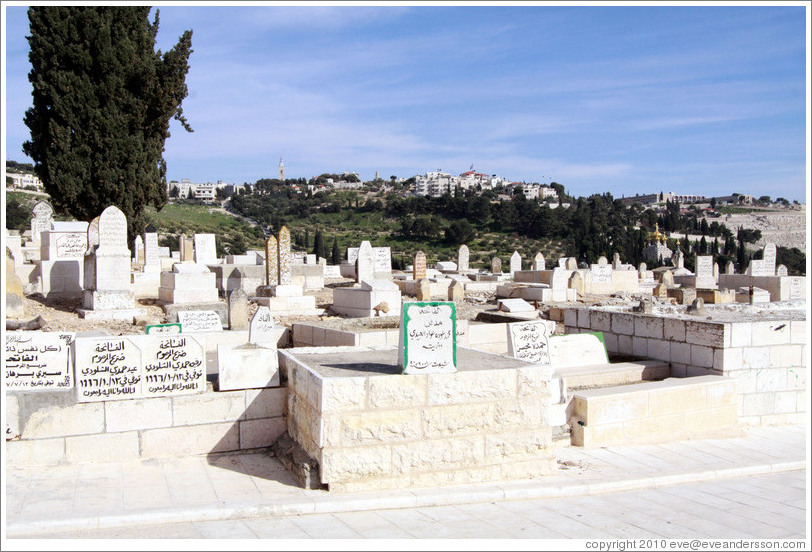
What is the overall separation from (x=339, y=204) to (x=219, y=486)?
307ft

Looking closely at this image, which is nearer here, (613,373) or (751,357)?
(613,373)

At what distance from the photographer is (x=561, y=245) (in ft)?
253

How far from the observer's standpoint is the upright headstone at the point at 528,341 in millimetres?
7930

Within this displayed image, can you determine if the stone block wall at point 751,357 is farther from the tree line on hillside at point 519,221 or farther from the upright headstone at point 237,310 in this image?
the tree line on hillside at point 519,221

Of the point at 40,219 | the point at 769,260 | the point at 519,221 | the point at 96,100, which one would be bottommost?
the point at 769,260

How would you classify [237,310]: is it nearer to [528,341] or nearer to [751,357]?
[528,341]

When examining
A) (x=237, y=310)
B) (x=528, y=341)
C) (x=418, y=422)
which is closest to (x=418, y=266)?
(x=237, y=310)

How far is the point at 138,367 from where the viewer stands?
623 cm

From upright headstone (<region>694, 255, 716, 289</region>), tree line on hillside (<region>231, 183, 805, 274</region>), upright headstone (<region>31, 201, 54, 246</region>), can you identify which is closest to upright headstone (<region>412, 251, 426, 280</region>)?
upright headstone (<region>694, 255, 716, 289</region>)

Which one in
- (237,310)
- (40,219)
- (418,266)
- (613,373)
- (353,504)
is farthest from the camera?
(40,219)

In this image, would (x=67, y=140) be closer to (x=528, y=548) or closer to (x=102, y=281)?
(x=102, y=281)

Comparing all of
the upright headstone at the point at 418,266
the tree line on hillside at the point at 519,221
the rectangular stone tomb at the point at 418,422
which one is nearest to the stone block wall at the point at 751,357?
the rectangular stone tomb at the point at 418,422

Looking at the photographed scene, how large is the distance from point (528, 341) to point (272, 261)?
13184 mm

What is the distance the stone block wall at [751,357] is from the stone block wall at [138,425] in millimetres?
5823
